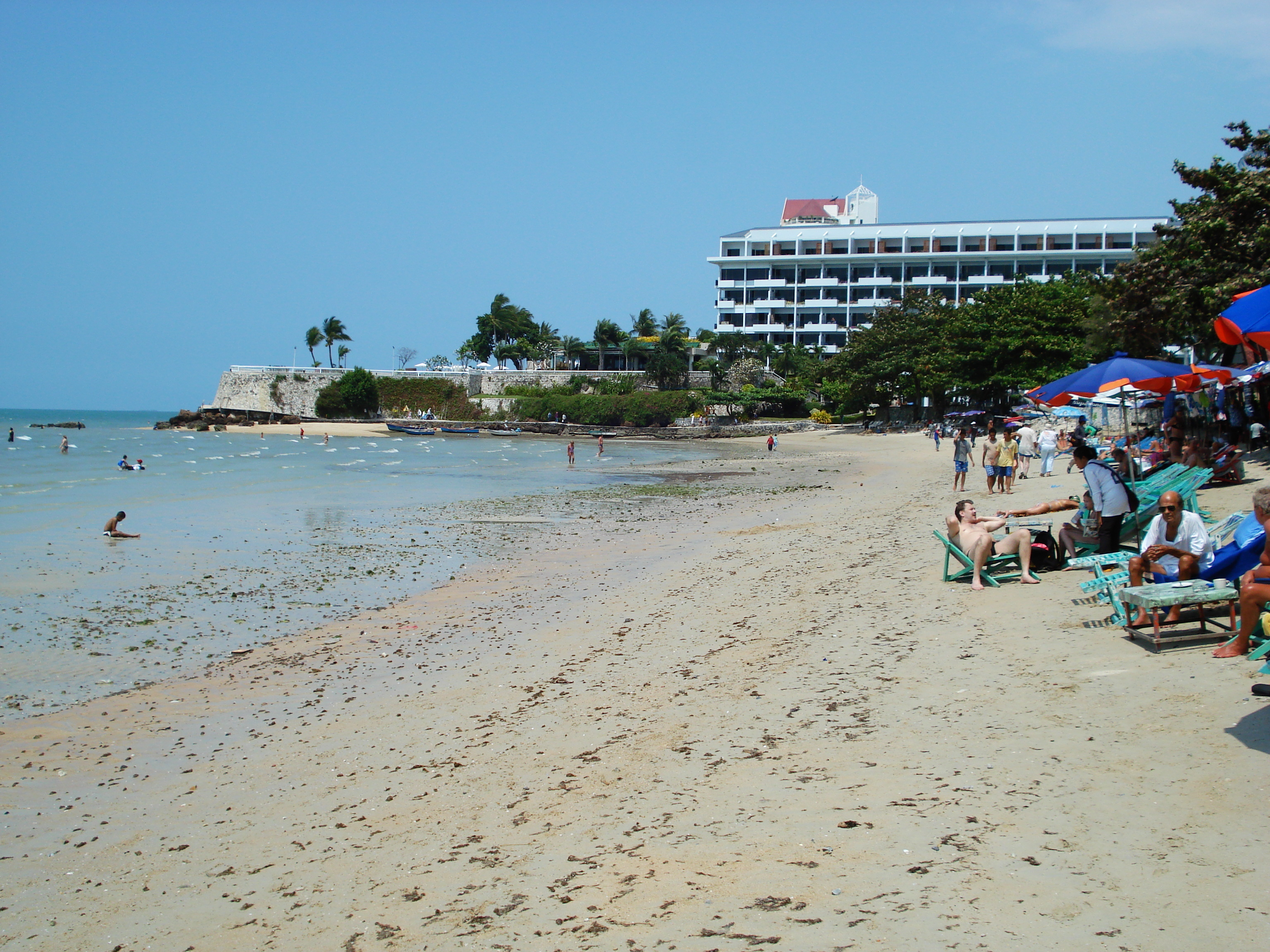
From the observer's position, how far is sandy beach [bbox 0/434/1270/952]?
380 centimetres

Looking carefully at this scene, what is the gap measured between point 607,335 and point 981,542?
93235 mm

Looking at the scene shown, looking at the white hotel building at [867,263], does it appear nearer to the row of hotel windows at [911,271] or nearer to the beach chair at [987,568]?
the row of hotel windows at [911,271]

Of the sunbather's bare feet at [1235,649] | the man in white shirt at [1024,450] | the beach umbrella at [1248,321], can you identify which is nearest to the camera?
the beach umbrella at [1248,321]

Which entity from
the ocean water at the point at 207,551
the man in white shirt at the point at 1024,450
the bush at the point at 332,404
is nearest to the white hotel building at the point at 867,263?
the bush at the point at 332,404

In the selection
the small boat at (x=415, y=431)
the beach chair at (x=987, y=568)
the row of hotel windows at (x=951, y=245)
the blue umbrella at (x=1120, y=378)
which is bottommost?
the beach chair at (x=987, y=568)

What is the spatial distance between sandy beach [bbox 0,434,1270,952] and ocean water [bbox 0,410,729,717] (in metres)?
1.23

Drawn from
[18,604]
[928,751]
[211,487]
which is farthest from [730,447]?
[928,751]

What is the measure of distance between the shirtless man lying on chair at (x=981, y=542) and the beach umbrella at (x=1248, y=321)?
13.2ft

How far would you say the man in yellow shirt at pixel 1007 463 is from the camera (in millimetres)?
19406

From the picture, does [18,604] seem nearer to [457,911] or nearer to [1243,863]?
[457,911]

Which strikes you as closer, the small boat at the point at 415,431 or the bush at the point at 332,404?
the small boat at the point at 415,431

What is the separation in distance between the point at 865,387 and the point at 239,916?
62.0 metres

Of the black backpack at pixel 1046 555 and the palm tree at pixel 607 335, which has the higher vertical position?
the palm tree at pixel 607 335

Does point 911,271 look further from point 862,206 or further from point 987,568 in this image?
point 987,568
